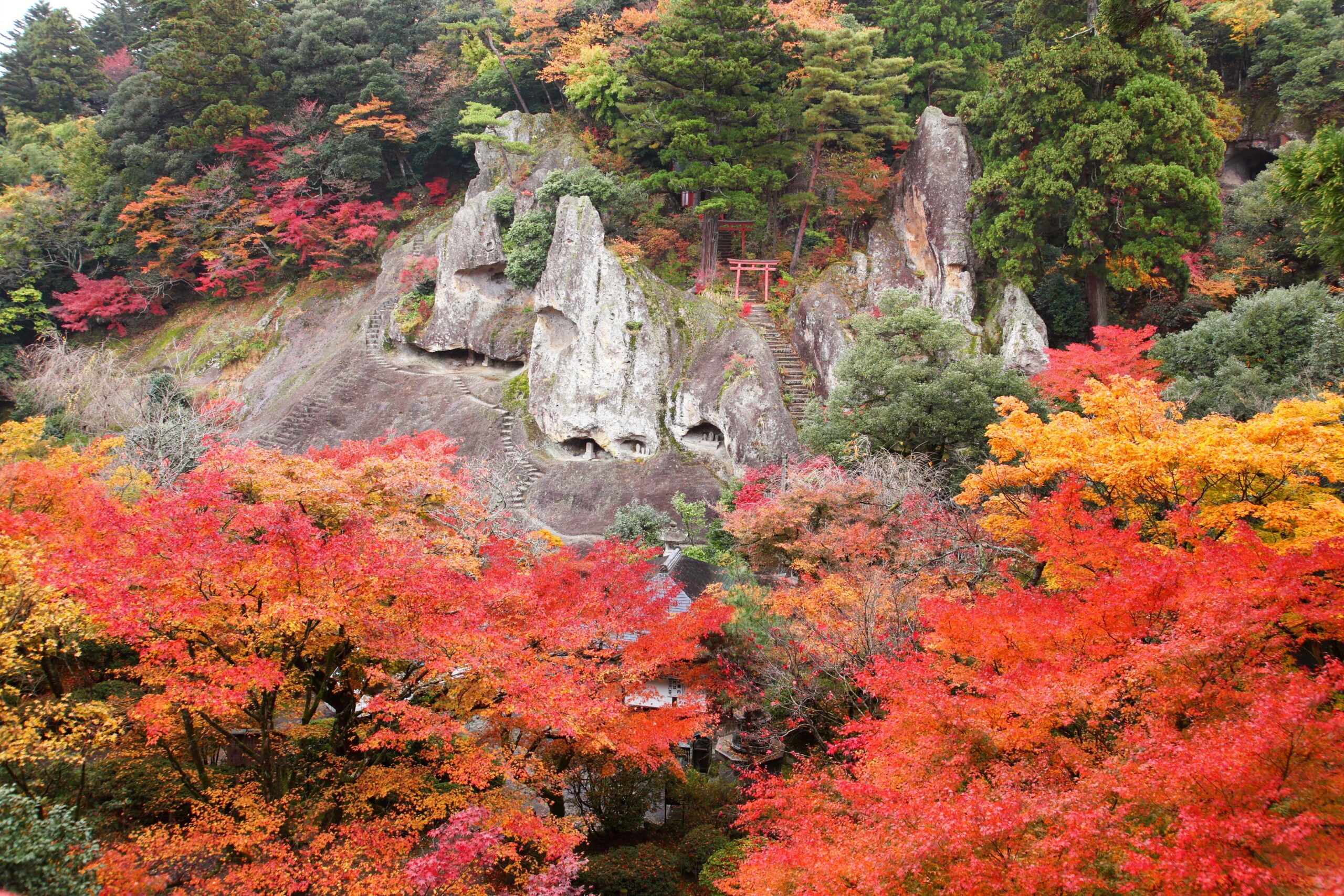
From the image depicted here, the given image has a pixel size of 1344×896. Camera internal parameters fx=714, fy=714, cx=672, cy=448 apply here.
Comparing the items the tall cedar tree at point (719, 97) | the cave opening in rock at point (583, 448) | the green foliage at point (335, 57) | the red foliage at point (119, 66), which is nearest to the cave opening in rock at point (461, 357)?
the cave opening in rock at point (583, 448)

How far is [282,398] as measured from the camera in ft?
93.1

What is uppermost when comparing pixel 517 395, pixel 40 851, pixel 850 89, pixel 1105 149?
pixel 850 89

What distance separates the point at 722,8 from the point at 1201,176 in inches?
575

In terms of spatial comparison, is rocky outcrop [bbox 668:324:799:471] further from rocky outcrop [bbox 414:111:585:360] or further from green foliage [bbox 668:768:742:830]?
green foliage [bbox 668:768:742:830]

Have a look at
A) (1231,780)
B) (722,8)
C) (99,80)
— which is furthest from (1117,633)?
(99,80)

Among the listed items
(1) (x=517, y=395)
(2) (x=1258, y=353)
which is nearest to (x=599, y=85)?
(1) (x=517, y=395)

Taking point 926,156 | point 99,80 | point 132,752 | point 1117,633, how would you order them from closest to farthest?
point 1117,633 → point 132,752 → point 926,156 → point 99,80

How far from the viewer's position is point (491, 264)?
26906 millimetres

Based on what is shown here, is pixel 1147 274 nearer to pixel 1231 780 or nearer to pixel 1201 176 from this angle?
pixel 1201 176

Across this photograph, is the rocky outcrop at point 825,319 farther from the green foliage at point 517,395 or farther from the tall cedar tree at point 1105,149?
the green foliage at point 517,395

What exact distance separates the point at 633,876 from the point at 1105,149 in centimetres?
2069

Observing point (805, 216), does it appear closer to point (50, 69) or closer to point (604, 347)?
point (604, 347)

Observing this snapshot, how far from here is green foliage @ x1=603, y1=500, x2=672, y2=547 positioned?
19594 millimetres

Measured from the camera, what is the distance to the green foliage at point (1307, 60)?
74.3 ft
